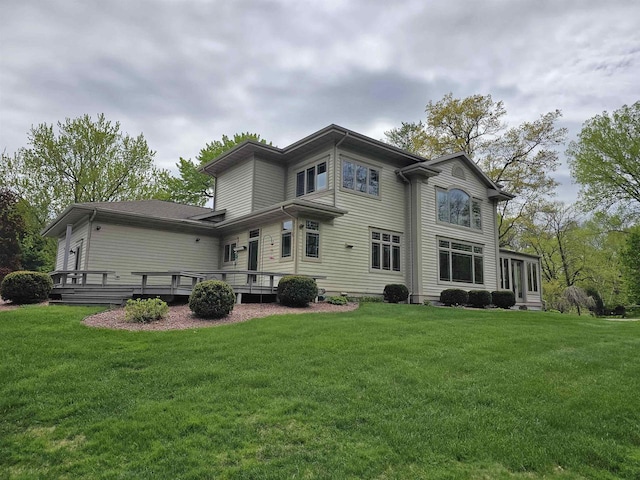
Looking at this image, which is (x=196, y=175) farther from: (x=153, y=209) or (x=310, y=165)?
(x=310, y=165)

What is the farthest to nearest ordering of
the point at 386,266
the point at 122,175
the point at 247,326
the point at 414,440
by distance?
the point at 122,175
the point at 386,266
the point at 247,326
the point at 414,440

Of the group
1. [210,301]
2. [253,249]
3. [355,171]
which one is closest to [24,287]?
[210,301]

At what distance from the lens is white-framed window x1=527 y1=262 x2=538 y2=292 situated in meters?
24.0

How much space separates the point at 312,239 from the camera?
15.1 meters

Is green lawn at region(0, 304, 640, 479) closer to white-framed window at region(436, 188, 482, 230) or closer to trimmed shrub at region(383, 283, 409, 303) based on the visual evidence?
trimmed shrub at region(383, 283, 409, 303)

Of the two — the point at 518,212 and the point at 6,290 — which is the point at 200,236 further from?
the point at 518,212

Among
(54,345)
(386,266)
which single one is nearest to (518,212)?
(386,266)

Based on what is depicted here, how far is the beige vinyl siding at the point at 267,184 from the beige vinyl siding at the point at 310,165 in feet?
1.12

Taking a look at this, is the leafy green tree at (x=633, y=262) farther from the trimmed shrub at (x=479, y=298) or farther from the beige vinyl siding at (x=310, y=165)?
the beige vinyl siding at (x=310, y=165)

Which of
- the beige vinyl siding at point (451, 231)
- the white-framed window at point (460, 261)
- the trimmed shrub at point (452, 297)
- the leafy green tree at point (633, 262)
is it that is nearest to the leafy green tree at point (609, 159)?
the leafy green tree at point (633, 262)

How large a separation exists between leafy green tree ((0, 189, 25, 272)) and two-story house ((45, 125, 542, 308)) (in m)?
8.02

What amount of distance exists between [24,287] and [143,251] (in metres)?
5.25

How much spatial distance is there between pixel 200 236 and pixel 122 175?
1265cm

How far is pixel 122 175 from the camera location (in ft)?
91.6
